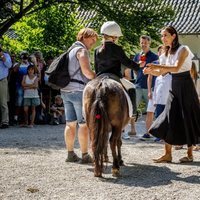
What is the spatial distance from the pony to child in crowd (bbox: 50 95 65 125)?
791cm

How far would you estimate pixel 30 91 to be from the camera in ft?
48.9

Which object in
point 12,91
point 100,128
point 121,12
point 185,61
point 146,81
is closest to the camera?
point 100,128

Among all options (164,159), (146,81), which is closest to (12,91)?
(146,81)

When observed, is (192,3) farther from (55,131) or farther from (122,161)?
(122,161)

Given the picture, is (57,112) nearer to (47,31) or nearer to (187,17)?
(47,31)

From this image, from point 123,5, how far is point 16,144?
1445 centimetres

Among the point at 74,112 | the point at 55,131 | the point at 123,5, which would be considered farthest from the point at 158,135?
the point at 123,5

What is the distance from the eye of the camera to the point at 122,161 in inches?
335

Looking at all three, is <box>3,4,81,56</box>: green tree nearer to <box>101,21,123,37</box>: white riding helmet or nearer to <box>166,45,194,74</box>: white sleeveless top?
<box>166,45,194,74</box>: white sleeveless top

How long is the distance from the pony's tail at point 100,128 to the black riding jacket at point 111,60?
0.67 metres

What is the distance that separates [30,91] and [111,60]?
7214 millimetres

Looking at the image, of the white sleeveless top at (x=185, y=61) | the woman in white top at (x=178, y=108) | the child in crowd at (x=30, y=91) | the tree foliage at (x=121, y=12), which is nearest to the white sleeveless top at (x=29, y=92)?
the child in crowd at (x=30, y=91)

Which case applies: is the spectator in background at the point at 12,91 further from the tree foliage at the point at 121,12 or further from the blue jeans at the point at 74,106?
the tree foliage at the point at 121,12

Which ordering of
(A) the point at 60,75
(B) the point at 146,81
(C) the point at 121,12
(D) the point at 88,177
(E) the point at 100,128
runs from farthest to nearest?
(C) the point at 121,12, (B) the point at 146,81, (A) the point at 60,75, (D) the point at 88,177, (E) the point at 100,128
